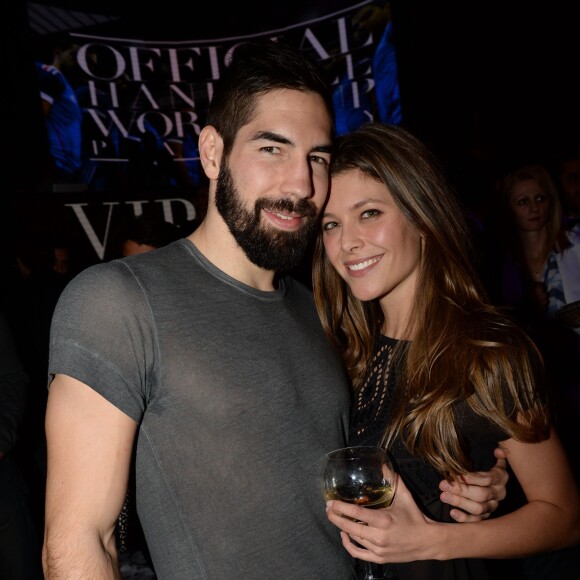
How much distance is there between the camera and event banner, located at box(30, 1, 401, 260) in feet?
18.7

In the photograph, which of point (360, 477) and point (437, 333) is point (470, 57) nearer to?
point (437, 333)

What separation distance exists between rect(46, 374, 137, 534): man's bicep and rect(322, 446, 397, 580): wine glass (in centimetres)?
51

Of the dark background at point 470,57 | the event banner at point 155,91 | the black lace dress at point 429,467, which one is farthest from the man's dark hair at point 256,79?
the dark background at point 470,57

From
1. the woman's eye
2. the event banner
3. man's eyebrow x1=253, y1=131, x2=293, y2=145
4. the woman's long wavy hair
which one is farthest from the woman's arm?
the event banner

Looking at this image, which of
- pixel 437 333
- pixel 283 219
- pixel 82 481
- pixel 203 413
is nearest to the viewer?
pixel 82 481

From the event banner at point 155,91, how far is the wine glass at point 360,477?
4.22m

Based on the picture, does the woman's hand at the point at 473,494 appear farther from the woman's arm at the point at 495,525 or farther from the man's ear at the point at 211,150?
the man's ear at the point at 211,150

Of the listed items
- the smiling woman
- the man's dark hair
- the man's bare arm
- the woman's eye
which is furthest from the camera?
the woman's eye

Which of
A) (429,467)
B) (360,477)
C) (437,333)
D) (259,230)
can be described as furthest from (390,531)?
(259,230)

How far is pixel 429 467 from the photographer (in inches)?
64.4

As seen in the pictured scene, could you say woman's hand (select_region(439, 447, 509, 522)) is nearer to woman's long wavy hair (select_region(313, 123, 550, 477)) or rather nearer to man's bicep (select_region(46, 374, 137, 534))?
woman's long wavy hair (select_region(313, 123, 550, 477))

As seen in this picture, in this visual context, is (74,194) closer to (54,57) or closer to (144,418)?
(54,57)

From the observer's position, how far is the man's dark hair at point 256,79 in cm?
163

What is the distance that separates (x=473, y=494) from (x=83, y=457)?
1045 mm
